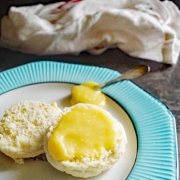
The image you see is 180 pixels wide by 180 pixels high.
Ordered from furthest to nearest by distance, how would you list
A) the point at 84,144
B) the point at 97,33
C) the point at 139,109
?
1. the point at 97,33
2. the point at 139,109
3. the point at 84,144

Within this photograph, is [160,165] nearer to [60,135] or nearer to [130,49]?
[60,135]

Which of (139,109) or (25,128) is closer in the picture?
(25,128)

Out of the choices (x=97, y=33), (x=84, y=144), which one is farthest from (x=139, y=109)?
(x=97, y=33)

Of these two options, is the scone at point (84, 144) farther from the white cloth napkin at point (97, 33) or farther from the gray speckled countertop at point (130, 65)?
the white cloth napkin at point (97, 33)

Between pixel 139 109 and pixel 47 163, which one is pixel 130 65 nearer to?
pixel 139 109

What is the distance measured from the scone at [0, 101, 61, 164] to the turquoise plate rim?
0.51 ft

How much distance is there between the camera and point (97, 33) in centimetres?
117

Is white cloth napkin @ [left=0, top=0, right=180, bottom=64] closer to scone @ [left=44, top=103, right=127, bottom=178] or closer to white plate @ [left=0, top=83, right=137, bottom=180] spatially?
white plate @ [left=0, top=83, right=137, bottom=180]

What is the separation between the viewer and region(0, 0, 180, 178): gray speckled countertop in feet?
3.51

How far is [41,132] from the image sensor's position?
2.61ft

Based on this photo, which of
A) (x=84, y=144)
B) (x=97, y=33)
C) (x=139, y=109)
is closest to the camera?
(x=84, y=144)

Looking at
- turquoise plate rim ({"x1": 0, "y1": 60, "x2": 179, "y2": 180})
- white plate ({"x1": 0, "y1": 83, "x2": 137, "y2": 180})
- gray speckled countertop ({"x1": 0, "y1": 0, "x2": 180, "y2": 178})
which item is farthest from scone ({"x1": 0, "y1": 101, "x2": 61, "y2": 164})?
gray speckled countertop ({"x1": 0, "y1": 0, "x2": 180, "y2": 178})

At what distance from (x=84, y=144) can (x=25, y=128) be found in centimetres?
15

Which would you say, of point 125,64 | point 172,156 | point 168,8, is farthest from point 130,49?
point 172,156
